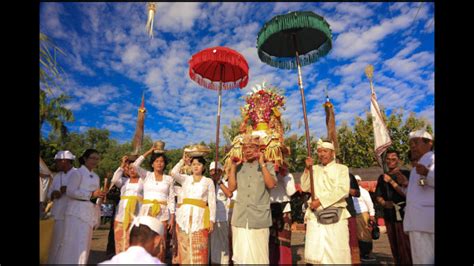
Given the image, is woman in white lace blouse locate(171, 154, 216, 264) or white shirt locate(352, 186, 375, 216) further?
white shirt locate(352, 186, 375, 216)

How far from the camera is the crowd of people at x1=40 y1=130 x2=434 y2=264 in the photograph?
382cm

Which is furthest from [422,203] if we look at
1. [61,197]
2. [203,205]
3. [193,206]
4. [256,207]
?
[61,197]

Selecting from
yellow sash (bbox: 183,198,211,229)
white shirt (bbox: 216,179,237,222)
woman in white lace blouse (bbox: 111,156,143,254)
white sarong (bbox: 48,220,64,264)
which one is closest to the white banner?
white shirt (bbox: 216,179,237,222)

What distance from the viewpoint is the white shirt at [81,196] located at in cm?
430

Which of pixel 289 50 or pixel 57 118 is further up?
pixel 289 50

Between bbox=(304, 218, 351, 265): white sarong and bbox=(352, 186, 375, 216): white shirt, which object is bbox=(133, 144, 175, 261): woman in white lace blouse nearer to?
bbox=(304, 218, 351, 265): white sarong

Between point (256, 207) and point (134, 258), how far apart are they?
1987 millimetres

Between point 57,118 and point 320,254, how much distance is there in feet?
21.0

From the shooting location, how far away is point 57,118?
23.8ft

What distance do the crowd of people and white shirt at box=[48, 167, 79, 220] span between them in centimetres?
1

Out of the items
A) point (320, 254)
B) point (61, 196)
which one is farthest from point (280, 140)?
point (61, 196)

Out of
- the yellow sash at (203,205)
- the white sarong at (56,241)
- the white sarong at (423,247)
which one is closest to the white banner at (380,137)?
the white sarong at (423,247)
